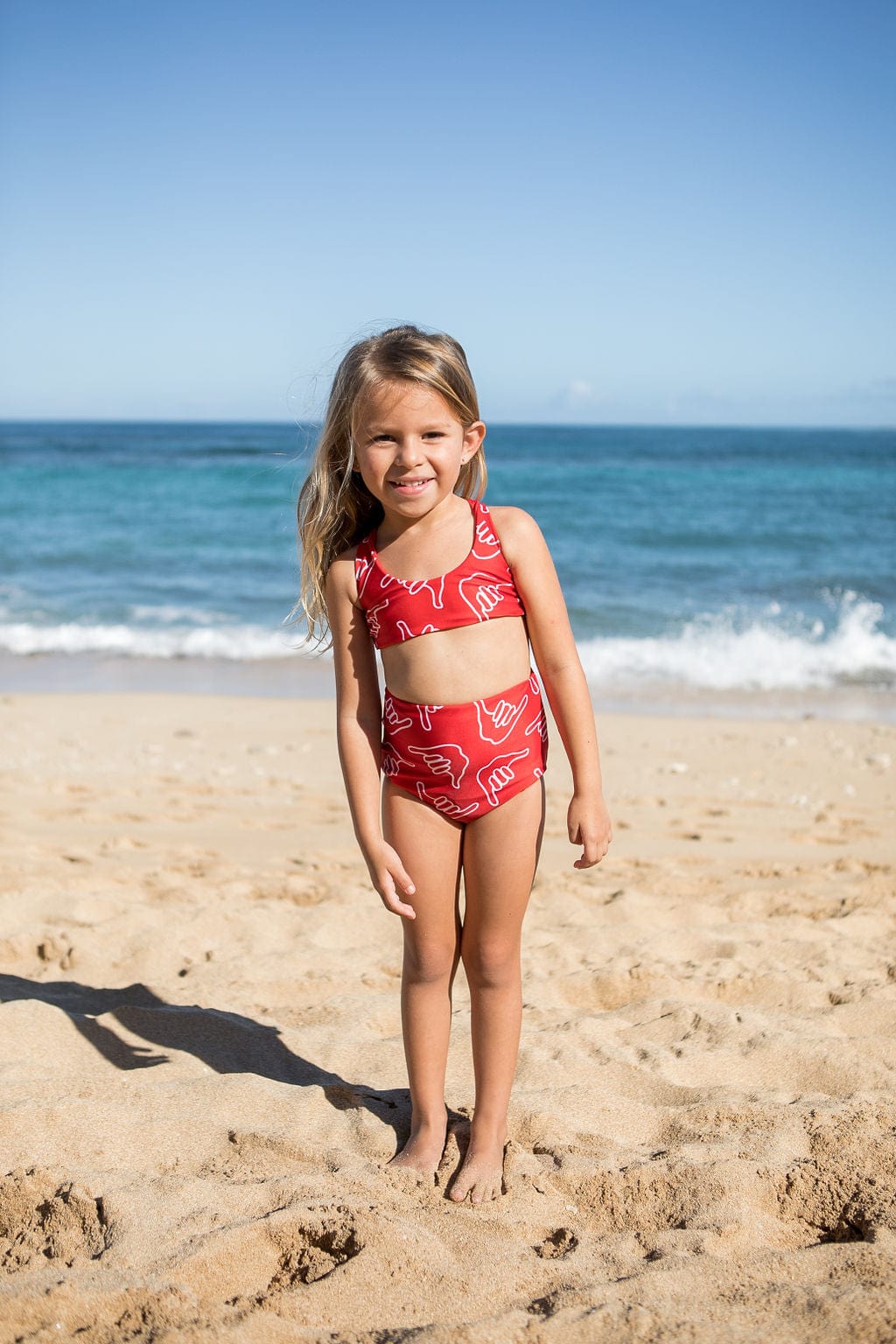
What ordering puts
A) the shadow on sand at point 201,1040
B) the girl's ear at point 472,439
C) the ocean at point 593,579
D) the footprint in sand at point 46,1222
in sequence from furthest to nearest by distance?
the ocean at point 593,579 → the shadow on sand at point 201,1040 → the girl's ear at point 472,439 → the footprint in sand at point 46,1222

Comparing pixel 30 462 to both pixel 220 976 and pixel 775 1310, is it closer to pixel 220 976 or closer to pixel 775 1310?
pixel 220 976

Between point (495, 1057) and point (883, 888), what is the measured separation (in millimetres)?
2435

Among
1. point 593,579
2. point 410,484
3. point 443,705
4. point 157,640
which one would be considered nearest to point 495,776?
point 443,705

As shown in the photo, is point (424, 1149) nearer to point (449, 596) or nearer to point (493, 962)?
point (493, 962)

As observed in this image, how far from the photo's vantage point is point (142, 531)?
699 inches

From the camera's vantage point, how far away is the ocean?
30.9 ft

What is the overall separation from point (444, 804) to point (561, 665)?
41 centimetres

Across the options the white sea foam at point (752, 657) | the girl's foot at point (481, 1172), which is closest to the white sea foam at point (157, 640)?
the white sea foam at point (752, 657)

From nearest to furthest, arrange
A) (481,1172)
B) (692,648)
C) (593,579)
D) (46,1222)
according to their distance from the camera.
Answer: (46,1222) < (481,1172) < (692,648) < (593,579)

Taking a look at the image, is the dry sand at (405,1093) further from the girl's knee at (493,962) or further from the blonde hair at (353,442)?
the blonde hair at (353,442)

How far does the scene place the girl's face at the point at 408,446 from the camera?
2.31 metres

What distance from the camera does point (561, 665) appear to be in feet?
7.88

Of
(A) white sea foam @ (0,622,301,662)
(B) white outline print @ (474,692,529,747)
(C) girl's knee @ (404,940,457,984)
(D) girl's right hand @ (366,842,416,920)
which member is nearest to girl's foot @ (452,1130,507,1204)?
(C) girl's knee @ (404,940,457,984)

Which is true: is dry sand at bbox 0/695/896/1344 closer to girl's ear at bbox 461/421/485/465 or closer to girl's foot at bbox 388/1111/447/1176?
girl's foot at bbox 388/1111/447/1176
